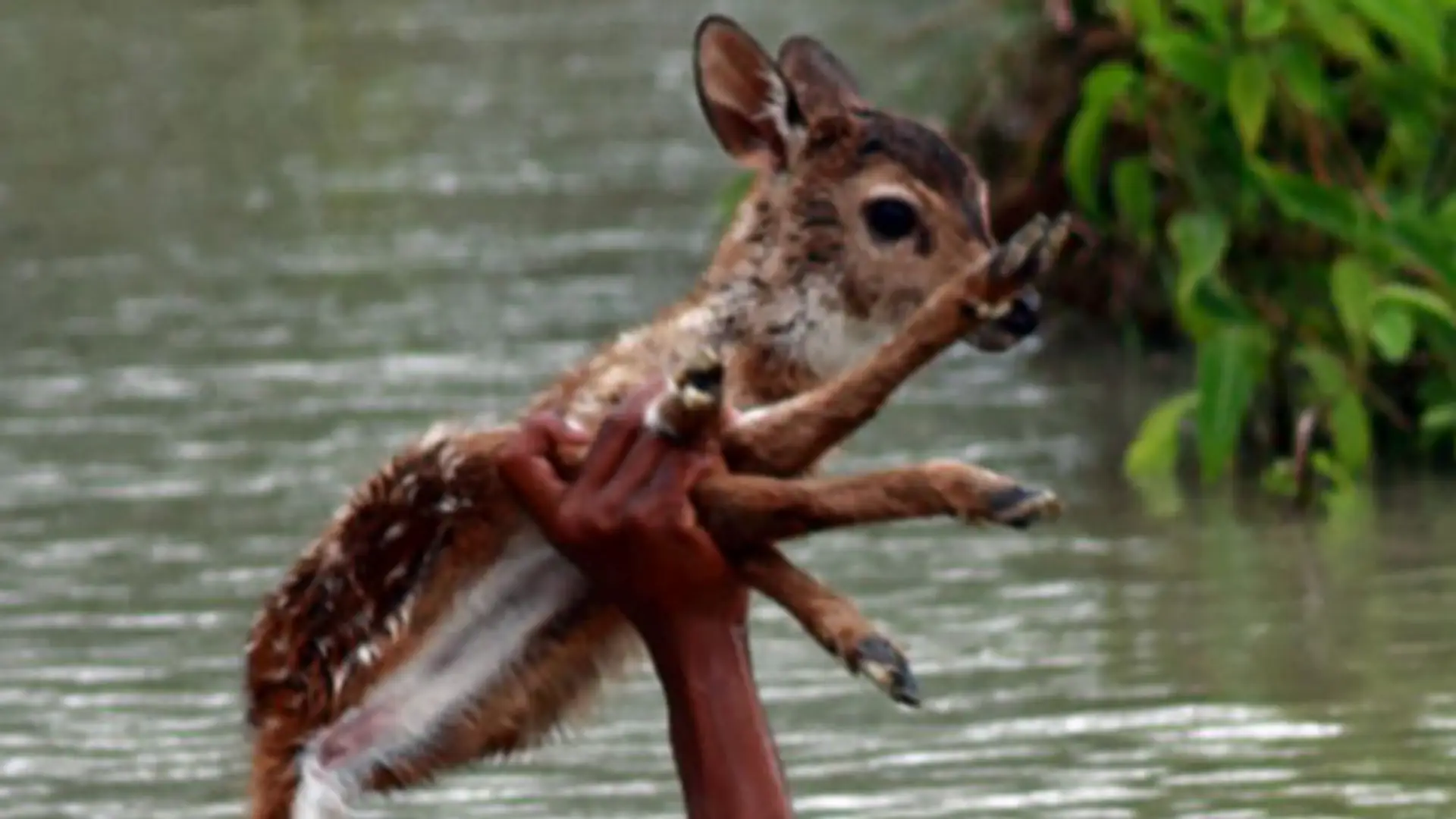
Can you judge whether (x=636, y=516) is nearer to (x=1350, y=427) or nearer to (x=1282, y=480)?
(x=1350, y=427)

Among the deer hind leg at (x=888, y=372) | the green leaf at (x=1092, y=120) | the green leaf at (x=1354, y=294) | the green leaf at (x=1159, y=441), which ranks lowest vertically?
the deer hind leg at (x=888, y=372)

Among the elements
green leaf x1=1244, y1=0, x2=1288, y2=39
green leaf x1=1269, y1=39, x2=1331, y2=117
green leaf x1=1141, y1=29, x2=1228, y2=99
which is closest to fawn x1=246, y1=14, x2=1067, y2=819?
green leaf x1=1244, y1=0, x2=1288, y2=39

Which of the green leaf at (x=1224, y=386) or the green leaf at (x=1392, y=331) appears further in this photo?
the green leaf at (x=1224, y=386)

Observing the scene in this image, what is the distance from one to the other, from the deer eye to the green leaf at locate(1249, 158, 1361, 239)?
331cm

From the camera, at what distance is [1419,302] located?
10.3m

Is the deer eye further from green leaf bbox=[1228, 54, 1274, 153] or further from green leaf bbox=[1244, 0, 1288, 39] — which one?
green leaf bbox=[1228, 54, 1274, 153]

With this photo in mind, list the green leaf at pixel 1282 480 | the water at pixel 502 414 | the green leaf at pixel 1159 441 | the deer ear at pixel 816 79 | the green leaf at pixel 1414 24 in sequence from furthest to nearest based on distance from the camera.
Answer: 1. the green leaf at pixel 1159 441
2. the green leaf at pixel 1282 480
3. the green leaf at pixel 1414 24
4. the water at pixel 502 414
5. the deer ear at pixel 816 79

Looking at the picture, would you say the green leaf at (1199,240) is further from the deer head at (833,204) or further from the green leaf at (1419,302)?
the deer head at (833,204)

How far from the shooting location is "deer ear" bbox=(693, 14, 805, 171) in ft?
23.5

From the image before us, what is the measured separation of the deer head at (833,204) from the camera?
711 centimetres

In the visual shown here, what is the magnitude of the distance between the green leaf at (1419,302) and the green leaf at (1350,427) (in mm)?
327

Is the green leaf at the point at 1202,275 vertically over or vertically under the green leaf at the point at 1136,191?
under

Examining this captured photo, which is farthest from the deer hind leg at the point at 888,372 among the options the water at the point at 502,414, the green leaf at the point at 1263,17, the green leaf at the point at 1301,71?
the green leaf at the point at 1301,71

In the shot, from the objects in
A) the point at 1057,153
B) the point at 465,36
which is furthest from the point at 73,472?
the point at 465,36
